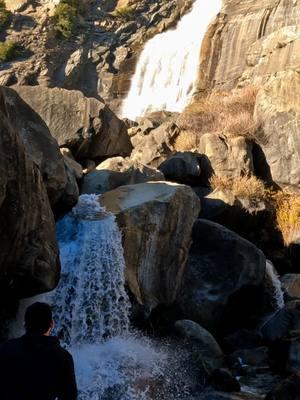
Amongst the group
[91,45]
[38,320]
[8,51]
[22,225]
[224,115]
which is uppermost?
[91,45]

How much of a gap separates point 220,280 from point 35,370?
10090mm

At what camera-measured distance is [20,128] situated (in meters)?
10.8

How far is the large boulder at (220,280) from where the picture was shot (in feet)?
42.8

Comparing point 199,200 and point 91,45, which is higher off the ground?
A: point 91,45

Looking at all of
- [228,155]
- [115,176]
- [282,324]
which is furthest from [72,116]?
[282,324]

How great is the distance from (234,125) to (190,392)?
43.5 feet

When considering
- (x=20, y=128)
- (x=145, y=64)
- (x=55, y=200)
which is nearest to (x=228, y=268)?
(x=55, y=200)

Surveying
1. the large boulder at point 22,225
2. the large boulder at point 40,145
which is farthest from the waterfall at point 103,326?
the large boulder at point 22,225

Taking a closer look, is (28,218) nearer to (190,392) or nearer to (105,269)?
(105,269)

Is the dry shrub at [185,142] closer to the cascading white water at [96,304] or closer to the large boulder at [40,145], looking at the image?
the cascading white water at [96,304]

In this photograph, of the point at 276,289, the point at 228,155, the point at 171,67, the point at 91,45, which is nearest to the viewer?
the point at 276,289

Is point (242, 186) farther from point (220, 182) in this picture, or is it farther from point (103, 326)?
point (103, 326)

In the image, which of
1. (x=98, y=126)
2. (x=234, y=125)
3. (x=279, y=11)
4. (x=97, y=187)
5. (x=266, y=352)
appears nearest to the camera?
(x=266, y=352)

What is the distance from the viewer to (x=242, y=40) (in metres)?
33.4
